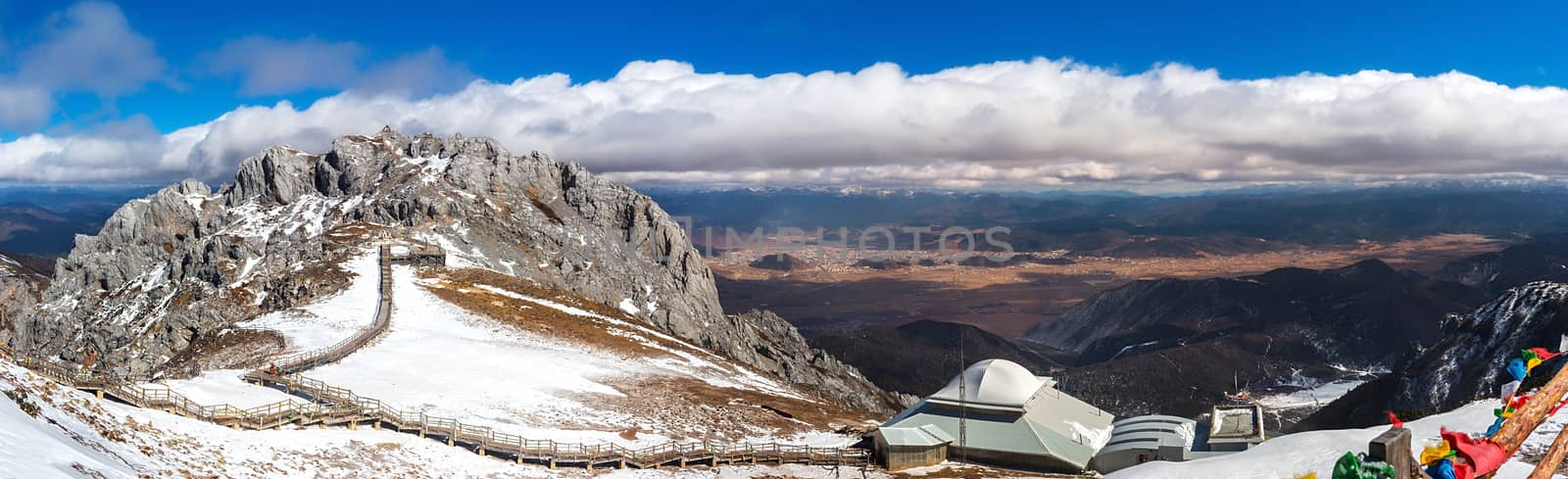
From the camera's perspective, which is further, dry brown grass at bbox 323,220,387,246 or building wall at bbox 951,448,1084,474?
dry brown grass at bbox 323,220,387,246

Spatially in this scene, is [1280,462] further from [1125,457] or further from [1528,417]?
[1125,457]

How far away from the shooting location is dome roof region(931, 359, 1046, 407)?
62906 millimetres

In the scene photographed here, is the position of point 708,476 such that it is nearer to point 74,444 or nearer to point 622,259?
point 74,444

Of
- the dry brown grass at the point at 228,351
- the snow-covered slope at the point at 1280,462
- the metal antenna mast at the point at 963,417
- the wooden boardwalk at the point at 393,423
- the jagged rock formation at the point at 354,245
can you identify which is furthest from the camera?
the jagged rock formation at the point at 354,245

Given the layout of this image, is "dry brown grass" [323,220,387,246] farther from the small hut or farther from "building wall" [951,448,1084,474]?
"building wall" [951,448,1084,474]

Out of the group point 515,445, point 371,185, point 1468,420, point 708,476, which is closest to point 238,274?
point 371,185

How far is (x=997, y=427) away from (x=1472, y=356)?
131732 millimetres

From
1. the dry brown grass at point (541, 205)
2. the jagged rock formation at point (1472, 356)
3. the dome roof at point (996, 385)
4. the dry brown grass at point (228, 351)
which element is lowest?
the jagged rock formation at point (1472, 356)

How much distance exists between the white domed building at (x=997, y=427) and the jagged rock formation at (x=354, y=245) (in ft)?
158

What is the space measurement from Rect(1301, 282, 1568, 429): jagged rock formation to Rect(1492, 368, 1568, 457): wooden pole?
150059mm

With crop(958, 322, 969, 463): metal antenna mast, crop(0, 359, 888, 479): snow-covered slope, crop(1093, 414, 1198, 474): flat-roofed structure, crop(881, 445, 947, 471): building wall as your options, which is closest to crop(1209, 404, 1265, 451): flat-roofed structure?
crop(1093, 414, 1198, 474): flat-roofed structure

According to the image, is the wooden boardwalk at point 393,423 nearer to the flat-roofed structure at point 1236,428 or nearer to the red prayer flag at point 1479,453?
the flat-roofed structure at point 1236,428

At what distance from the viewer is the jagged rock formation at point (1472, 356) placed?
427ft

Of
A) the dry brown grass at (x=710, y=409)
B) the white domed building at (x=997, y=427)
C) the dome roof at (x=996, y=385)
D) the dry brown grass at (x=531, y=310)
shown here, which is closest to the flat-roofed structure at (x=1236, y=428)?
the white domed building at (x=997, y=427)
